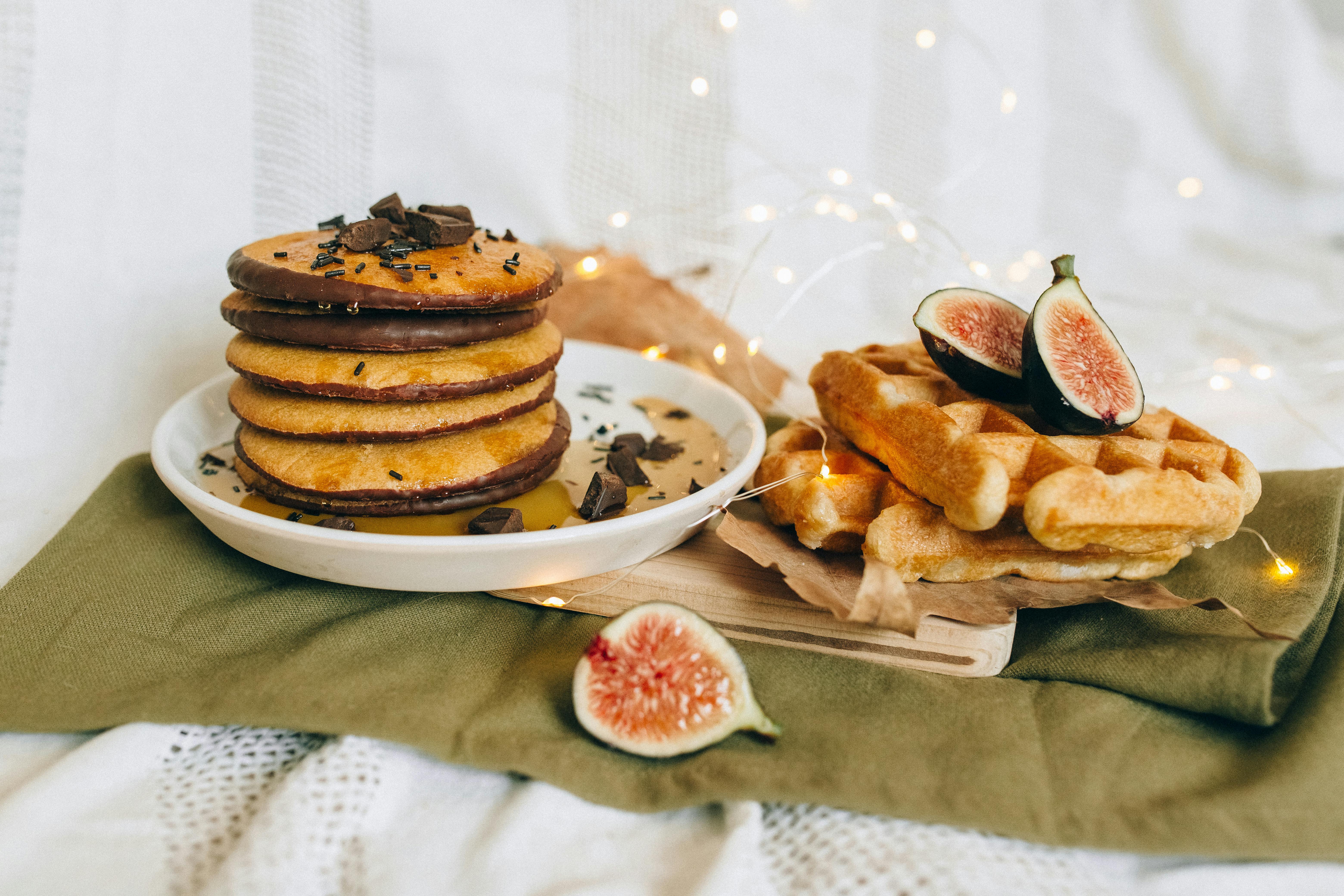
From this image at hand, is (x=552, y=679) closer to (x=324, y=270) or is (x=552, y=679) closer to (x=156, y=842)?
(x=156, y=842)

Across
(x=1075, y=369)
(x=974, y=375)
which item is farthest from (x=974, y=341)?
(x=1075, y=369)

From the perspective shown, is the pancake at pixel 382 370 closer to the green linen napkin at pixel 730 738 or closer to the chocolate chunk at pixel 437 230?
the chocolate chunk at pixel 437 230

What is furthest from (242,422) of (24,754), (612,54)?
(612,54)

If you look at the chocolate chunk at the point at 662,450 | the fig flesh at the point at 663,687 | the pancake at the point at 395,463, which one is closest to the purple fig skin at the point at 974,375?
the chocolate chunk at the point at 662,450

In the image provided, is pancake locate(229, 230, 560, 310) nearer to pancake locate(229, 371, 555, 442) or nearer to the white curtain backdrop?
pancake locate(229, 371, 555, 442)

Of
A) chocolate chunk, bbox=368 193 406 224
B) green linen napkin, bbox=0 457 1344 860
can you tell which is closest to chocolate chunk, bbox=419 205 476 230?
chocolate chunk, bbox=368 193 406 224

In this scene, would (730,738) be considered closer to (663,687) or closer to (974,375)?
(663,687)

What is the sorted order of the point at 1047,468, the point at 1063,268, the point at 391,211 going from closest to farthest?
the point at 1047,468 → the point at 1063,268 → the point at 391,211
